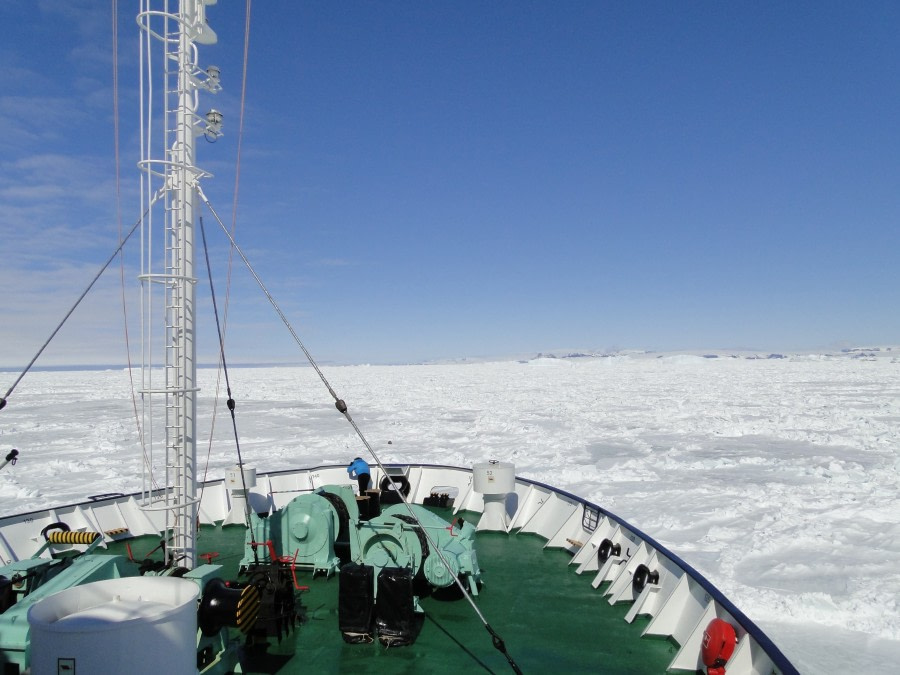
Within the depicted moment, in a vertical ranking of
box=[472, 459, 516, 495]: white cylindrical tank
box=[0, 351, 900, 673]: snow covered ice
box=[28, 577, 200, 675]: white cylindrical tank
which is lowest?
box=[0, 351, 900, 673]: snow covered ice

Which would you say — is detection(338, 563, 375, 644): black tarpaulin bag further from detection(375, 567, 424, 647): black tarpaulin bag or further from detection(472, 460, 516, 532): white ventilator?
detection(472, 460, 516, 532): white ventilator

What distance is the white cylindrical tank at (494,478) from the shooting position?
8.64 metres

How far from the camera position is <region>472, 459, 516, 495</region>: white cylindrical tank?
8.64 m

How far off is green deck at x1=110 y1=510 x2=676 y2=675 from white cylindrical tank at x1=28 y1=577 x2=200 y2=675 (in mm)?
2619

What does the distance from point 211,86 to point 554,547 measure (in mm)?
7155

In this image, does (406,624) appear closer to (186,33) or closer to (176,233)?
(176,233)

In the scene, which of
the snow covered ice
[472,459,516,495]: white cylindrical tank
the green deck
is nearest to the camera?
the green deck

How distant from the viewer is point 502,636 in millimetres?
5750

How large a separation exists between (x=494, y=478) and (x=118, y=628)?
257 inches

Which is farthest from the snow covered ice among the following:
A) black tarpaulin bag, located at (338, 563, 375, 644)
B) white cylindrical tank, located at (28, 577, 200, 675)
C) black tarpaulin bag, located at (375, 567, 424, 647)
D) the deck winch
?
white cylindrical tank, located at (28, 577, 200, 675)

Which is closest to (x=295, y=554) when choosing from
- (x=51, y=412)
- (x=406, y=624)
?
(x=406, y=624)

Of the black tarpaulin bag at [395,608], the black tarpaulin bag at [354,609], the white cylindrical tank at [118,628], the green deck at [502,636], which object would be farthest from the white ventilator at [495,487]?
the white cylindrical tank at [118,628]

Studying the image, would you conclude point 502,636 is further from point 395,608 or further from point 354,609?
point 354,609

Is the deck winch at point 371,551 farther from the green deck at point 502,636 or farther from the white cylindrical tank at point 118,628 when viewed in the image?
the white cylindrical tank at point 118,628
